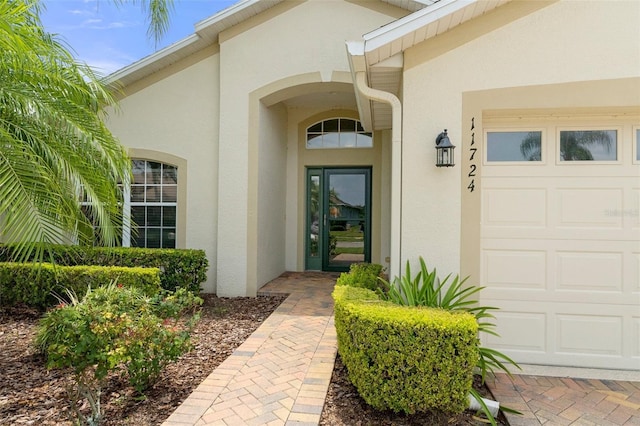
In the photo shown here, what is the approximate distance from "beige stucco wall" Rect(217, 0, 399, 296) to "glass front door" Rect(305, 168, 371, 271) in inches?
112

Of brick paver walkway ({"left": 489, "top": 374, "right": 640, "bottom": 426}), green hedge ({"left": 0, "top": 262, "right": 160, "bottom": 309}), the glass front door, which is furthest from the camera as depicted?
the glass front door

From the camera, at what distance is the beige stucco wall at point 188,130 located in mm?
7953

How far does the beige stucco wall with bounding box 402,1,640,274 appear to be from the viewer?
4.11 meters

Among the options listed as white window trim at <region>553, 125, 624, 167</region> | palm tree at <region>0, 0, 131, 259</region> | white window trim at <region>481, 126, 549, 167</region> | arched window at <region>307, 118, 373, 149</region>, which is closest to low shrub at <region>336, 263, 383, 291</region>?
white window trim at <region>481, 126, 549, 167</region>

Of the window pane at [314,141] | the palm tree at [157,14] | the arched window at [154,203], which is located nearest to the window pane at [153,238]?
the arched window at [154,203]

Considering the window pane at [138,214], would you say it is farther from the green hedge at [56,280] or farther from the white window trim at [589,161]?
the white window trim at [589,161]

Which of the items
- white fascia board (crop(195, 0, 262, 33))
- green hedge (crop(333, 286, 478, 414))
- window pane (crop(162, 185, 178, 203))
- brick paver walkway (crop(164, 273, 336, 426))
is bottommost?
brick paver walkway (crop(164, 273, 336, 426))

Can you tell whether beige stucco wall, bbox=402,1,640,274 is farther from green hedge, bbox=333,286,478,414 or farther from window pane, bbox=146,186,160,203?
Result: window pane, bbox=146,186,160,203

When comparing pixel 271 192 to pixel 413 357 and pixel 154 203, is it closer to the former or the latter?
pixel 154 203

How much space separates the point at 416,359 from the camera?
3.04 metres

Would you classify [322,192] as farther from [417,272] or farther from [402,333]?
[402,333]

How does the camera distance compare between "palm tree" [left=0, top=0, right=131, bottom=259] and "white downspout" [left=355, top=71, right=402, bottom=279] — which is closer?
"palm tree" [left=0, top=0, right=131, bottom=259]

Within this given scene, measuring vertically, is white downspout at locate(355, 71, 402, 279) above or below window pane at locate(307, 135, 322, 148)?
below

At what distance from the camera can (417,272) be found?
443cm
